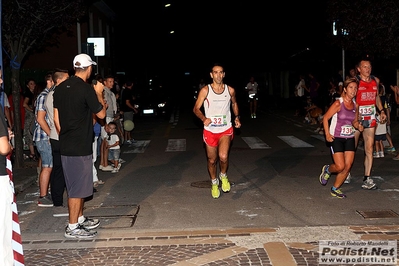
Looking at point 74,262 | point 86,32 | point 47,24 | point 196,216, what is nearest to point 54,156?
point 196,216

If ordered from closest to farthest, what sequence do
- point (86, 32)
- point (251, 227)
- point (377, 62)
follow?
point (251, 227)
point (377, 62)
point (86, 32)

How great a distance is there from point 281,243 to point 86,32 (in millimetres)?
28307

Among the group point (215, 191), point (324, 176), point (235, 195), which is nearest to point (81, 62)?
point (215, 191)

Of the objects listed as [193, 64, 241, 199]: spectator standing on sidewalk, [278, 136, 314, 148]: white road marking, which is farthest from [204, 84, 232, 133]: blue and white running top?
[278, 136, 314, 148]: white road marking

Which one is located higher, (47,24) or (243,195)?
(47,24)

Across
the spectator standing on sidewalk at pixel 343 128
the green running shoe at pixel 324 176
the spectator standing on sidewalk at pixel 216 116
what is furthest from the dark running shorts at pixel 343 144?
the spectator standing on sidewalk at pixel 216 116

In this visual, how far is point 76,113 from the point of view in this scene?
271 inches

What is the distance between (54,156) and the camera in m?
8.55

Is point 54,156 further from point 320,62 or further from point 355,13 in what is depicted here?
point 320,62

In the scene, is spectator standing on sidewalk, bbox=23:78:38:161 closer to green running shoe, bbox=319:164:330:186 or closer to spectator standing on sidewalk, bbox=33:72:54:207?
spectator standing on sidewalk, bbox=33:72:54:207

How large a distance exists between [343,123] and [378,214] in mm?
1554

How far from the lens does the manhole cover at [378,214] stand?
25.4ft

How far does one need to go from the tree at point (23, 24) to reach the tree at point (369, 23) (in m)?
6.66

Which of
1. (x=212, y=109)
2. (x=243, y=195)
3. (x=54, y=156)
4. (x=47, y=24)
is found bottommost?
(x=243, y=195)
